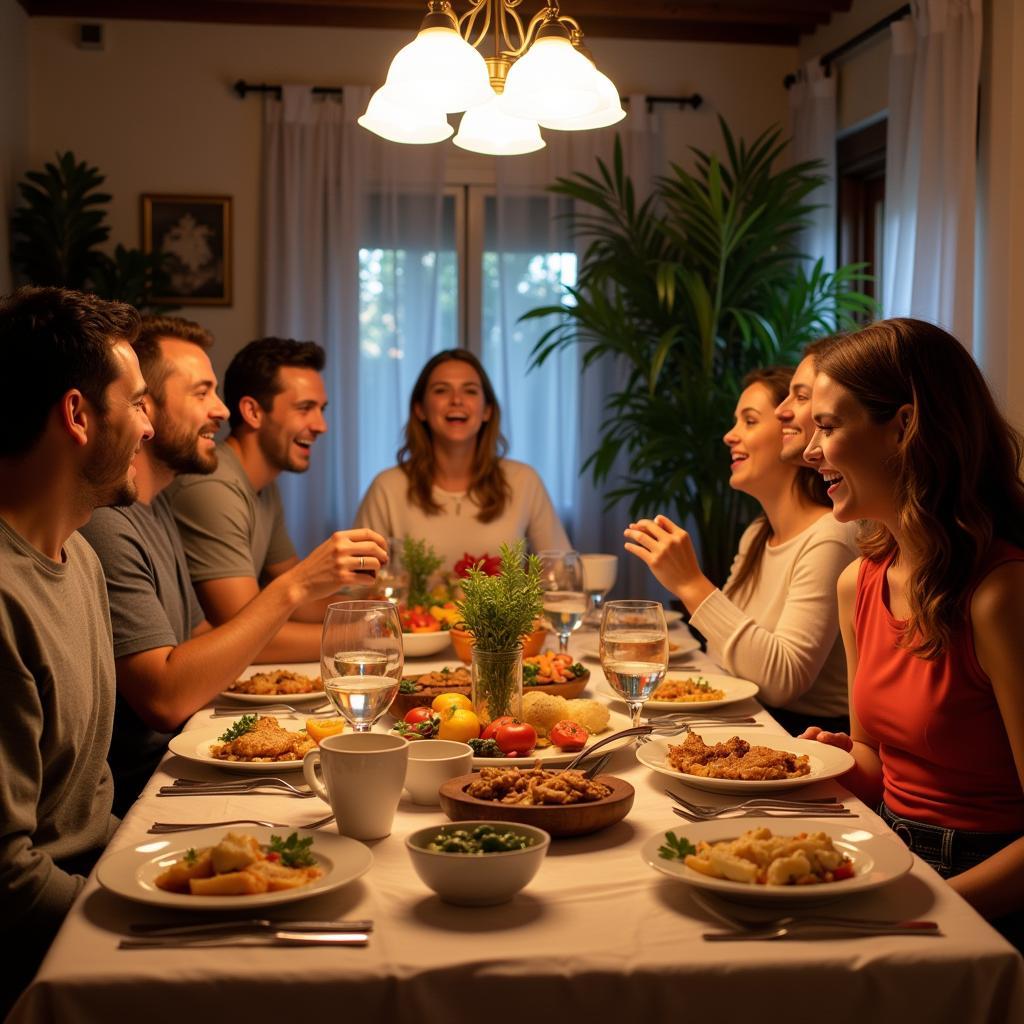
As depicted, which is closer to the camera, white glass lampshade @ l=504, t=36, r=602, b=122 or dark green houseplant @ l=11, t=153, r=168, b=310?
white glass lampshade @ l=504, t=36, r=602, b=122

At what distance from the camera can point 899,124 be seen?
412cm

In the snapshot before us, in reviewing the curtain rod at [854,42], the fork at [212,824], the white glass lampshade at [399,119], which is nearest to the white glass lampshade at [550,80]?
the white glass lampshade at [399,119]

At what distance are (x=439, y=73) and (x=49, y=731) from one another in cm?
141

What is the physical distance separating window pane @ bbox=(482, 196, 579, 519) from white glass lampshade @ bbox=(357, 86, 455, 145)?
281 centimetres

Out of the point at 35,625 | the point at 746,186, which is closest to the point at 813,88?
the point at 746,186

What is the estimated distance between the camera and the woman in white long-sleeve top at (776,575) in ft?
7.35

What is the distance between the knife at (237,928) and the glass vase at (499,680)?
2.22ft

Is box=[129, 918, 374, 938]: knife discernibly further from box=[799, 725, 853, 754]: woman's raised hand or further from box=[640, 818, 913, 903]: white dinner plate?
box=[799, 725, 853, 754]: woman's raised hand

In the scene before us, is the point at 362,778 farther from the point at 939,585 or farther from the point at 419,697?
the point at 939,585

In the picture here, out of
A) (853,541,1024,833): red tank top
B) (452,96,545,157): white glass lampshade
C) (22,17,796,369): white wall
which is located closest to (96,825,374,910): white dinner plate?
(853,541,1024,833): red tank top

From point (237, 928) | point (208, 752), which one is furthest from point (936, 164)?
point (237, 928)

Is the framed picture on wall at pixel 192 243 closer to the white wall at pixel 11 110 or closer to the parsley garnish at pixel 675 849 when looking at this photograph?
the white wall at pixel 11 110

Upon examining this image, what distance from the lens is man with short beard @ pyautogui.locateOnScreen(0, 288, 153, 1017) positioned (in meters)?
1.37

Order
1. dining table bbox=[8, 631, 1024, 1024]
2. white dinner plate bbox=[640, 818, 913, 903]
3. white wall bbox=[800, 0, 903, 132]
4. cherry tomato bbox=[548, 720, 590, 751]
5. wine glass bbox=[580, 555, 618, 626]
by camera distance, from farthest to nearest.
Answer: white wall bbox=[800, 0, 903, 132] < wine glass bbox=[580, 555, 618, 626] < cherry tomato bbox=[548, 720, 590, 751] < white dinner plate bbox=[640, 818, 913, 903] < dining table bbox=[8, 631, 1024, 1024]
